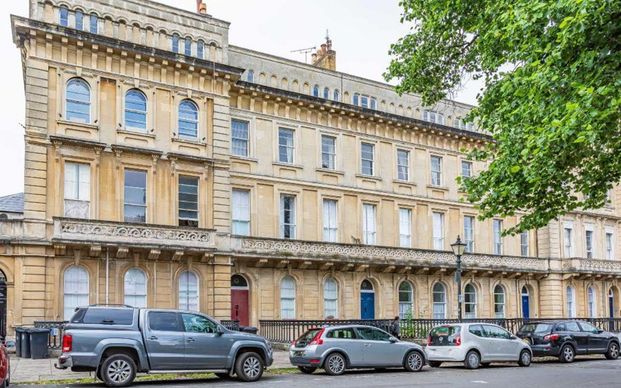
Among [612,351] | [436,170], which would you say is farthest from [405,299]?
[612,351]

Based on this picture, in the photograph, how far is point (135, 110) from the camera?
30.6 meters

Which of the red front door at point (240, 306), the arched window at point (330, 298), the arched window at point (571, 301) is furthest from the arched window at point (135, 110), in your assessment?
the arched window at point (571, 301)

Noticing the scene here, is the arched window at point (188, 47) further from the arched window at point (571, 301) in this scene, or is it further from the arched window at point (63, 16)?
the arched window at point (571, 301)

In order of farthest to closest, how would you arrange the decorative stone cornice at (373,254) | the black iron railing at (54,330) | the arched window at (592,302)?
the arched window at (592,302) → the decorative stone cornice at (373,254) → the black iron railing at (54,330)

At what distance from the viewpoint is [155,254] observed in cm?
2952

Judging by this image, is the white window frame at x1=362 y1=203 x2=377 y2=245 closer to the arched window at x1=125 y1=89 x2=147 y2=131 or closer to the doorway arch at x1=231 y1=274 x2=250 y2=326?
the doorway arch at x1=231 y1=274 x2=250 y2=326

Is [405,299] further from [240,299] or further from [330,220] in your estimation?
[240,299]

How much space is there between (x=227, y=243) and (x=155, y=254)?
11.8 ft

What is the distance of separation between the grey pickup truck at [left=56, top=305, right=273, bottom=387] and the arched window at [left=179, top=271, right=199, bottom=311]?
38.0 ft

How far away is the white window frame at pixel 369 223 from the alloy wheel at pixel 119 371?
21954mm

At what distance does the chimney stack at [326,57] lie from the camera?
4166cm

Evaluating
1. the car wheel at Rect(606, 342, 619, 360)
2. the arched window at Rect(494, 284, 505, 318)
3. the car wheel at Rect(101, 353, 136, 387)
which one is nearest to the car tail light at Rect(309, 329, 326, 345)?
the car wheel at Rect(101, 353, 136, 387)

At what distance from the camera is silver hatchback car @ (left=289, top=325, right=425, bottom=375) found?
20906 mm

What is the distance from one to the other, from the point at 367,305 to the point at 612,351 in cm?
1272
